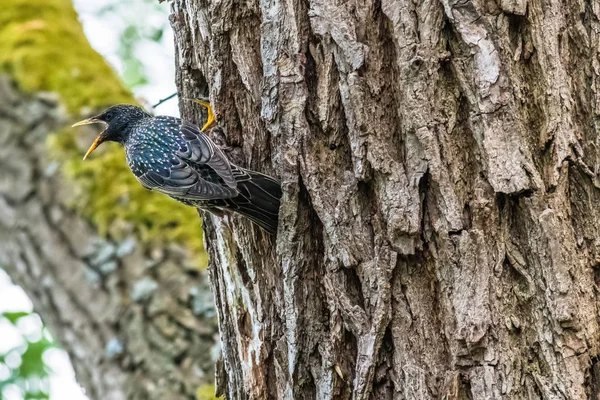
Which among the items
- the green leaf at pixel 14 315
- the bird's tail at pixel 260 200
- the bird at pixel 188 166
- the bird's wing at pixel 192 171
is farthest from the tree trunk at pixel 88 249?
the green leaf at pixel 14 315

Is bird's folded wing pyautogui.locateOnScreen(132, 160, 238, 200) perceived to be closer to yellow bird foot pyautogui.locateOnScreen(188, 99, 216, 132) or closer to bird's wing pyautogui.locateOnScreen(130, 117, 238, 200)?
bird's wing pyautogui.locateOnScreen(130, 117, 238, 200)

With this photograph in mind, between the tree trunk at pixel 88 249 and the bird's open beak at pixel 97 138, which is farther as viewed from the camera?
the bird's open beak at pixel 97 138

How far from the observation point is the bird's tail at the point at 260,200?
253cm

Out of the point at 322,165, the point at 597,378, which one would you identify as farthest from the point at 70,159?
the point at 597,378

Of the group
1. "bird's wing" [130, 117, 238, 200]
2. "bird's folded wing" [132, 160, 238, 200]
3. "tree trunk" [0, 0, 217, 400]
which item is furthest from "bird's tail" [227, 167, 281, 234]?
"tree trunk" [0, 0, 217, 400]

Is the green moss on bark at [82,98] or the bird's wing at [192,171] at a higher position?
the green moss on bark at [82,98]

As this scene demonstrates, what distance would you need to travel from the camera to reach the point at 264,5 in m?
2.45

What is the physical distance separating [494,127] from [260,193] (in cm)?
89

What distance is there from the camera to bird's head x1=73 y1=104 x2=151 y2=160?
4.08 m

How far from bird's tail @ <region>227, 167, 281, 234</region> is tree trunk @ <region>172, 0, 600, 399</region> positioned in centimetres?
16

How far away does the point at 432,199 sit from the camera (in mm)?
2111

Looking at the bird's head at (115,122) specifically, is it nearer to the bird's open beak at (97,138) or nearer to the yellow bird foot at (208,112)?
the bird's open beak at (97,138)

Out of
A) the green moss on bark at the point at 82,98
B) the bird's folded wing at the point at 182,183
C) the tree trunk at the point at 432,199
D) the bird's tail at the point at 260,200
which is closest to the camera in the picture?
the tree trunk at the point at 432,199

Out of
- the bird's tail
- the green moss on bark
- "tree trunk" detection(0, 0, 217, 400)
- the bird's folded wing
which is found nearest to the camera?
the bird's tail
